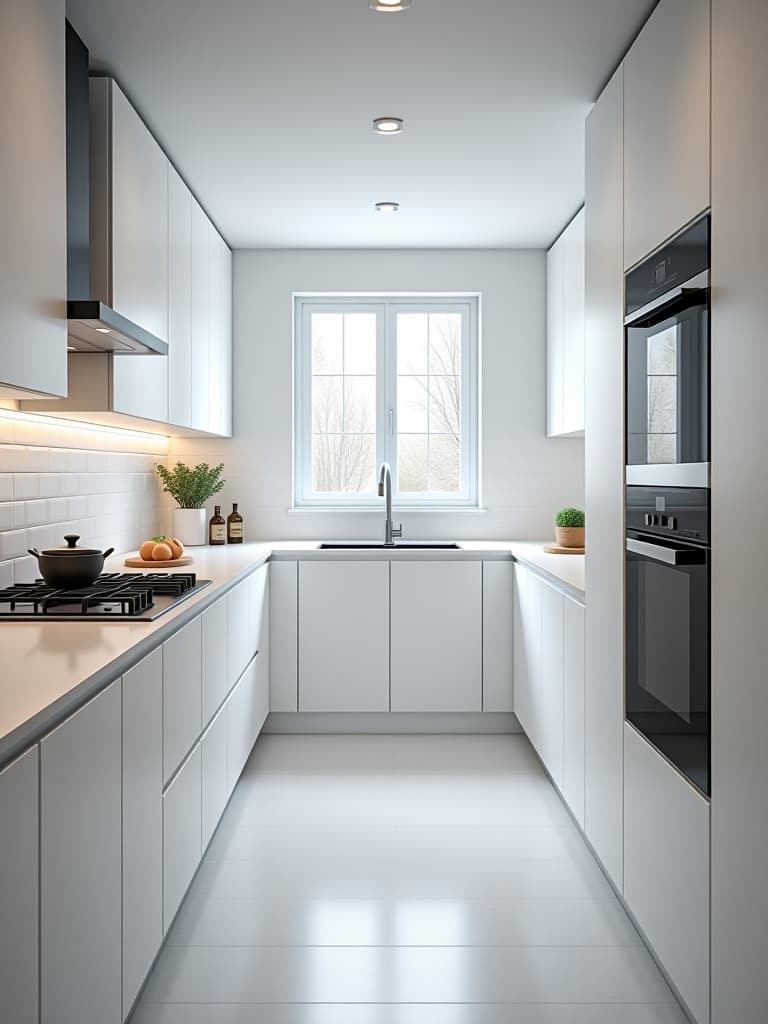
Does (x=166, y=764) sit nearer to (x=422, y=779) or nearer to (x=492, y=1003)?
(x=492, y=1003)

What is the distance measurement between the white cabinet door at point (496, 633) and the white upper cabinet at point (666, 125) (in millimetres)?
2089

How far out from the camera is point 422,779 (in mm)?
3787

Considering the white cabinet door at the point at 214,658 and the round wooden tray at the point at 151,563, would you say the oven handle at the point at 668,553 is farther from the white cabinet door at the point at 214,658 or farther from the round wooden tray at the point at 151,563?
the round wooden tray at the point at 151,563

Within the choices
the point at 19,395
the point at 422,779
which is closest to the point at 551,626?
the point at 422,779

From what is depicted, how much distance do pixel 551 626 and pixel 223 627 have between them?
124cm

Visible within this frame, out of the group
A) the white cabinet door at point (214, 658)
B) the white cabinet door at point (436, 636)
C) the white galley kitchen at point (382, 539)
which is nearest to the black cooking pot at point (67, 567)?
the white galley kitchen at point (382, 539)

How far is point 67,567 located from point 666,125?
1.86 meters

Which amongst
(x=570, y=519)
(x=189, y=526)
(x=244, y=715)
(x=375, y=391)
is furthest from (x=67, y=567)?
(x=375, y=391)

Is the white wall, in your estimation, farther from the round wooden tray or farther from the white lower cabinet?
the round wooden tray

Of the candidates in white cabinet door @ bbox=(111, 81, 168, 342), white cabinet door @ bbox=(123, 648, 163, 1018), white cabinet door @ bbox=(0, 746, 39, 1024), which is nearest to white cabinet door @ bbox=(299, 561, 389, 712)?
white cabinet door @ bbox=(111, 81, 168, 342)

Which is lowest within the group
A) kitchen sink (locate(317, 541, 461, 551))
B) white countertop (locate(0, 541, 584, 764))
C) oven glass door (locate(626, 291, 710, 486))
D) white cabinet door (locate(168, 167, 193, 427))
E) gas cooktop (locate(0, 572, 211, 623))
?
white countertop (locate(0, 541, 584, 764))

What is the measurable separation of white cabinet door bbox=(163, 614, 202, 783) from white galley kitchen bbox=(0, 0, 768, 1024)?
2cm

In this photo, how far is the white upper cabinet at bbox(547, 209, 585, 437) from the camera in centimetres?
420

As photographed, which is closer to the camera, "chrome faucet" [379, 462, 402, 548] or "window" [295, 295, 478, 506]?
"chrome faucet" [379, 462, 402, 548]
